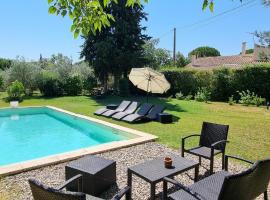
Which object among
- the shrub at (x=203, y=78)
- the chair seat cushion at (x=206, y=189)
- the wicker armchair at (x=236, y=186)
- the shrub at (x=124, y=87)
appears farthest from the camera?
the shrub at (x=124, y=87)

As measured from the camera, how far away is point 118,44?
80.7 feet

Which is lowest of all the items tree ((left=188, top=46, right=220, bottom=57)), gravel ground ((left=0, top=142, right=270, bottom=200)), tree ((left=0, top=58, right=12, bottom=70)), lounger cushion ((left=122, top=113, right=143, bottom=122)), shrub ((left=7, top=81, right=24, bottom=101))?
gravel ground ((left=0, top=142, right=270, bottom=200))

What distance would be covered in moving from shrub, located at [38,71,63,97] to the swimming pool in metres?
8.24

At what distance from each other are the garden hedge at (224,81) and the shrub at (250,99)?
1.96 ft

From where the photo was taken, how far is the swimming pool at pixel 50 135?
30.9ft

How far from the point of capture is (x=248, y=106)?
54.9 feet

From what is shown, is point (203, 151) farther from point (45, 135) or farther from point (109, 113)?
point (109, 113)

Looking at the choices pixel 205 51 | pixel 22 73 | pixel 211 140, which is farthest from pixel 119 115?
pixel 205 51

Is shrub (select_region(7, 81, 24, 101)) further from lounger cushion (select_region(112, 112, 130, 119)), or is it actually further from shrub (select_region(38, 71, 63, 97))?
lounger cushion (select_region(112, 112, 130, 119))

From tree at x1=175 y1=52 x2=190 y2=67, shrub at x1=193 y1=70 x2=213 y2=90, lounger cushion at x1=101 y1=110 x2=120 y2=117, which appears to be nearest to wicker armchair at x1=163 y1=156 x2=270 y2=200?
lounger cushion at x1=101 y1=110 x2=120 y2=117

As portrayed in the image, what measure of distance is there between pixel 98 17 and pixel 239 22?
2487cm

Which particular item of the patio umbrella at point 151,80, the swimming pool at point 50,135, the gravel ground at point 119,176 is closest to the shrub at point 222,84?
the patio umbrella at point 151,80

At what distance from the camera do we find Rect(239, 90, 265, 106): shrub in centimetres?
1689

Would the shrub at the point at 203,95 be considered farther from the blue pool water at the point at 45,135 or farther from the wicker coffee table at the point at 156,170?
the wicker coffee table at the point at 156,170
